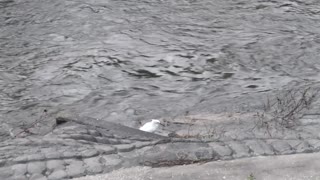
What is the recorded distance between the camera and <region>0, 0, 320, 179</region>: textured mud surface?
167 inches

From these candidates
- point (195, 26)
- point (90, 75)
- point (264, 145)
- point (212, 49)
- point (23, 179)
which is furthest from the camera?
point (195, 26)

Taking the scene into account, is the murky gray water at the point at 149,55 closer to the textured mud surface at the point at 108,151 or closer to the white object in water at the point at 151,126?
the white object in water at the point at 151,126

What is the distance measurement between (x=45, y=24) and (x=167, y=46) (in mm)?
2229

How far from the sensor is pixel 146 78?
20.7 ft

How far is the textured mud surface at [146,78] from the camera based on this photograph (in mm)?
4250

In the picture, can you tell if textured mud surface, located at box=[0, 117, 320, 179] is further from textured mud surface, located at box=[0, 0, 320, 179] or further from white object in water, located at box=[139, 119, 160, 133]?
white object in water, located at box=[139, 119, 160, 133]

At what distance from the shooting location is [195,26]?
8008 millimetres

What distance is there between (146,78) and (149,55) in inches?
28.7

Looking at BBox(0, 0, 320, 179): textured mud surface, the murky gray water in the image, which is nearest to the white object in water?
BBox(0, 0, 320, 179): textured mud surface

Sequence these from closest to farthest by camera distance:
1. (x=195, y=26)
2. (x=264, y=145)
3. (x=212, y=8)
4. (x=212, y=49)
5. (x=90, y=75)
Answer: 1. (x=264, y=145)
2. (x=90, y=75)
3. (x=212, y=49)
4. (x=195, y=26)
5. (x=212, y=8)

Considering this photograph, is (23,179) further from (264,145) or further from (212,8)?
(212,8)

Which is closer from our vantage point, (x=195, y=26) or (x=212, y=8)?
(x=195, y=26)

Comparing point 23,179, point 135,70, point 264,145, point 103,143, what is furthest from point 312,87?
point 23,179

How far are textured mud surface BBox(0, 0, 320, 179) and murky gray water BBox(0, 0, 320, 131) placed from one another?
2 cm
